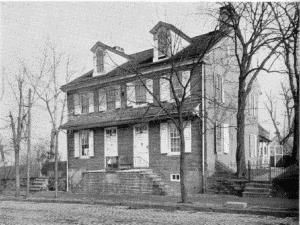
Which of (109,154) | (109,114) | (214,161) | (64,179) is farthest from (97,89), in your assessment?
(214,161)

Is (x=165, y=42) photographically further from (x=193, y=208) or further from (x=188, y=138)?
(x=193, y=208)

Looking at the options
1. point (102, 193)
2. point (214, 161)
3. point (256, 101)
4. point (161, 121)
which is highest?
point (256, 101)

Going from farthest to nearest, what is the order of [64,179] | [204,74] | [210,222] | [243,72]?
[64,179]
[204,74]
[243,72]
[210,222]

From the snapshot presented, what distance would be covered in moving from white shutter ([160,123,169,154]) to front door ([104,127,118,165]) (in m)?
3.47

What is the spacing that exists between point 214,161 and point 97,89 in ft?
30.1

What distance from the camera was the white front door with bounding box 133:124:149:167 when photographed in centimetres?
2200

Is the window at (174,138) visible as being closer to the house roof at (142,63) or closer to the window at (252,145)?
the house roof at (142,63)

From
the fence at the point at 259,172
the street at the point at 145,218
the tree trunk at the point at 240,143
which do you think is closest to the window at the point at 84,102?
the fence at the point at 259,172

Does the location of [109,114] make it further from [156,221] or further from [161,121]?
[156,221]

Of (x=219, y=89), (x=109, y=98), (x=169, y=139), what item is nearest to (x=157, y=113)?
(x=169, y=139)

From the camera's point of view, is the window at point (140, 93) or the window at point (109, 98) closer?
the window at point (140, 93)

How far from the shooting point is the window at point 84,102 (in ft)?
83.0

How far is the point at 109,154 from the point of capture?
2370 centimetres

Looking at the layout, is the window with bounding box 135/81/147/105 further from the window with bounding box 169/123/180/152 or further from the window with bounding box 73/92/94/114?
the window with bounding box 73/92/94/114
